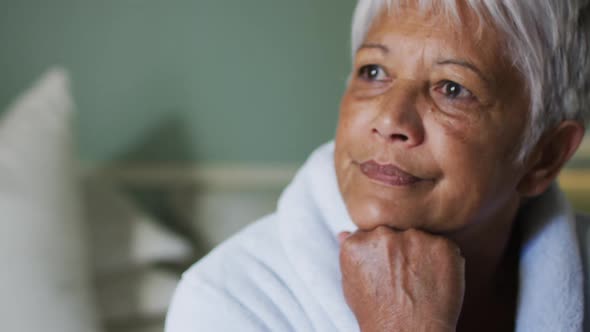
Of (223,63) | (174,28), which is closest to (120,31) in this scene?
(174,28)

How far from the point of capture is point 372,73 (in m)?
1.13

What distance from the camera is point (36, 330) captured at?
4.99ft

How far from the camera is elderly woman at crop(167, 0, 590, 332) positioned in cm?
104

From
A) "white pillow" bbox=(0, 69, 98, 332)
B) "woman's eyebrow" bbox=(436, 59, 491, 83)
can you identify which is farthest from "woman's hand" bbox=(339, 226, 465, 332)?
"white pillow" bbox=(0, 69, 98, 332)

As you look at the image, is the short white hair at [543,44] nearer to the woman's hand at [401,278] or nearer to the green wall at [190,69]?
the woman's hand at [401,278]

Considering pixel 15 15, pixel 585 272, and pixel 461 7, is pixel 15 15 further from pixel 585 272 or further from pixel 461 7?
pixel 585 272

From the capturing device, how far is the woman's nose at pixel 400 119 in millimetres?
1032

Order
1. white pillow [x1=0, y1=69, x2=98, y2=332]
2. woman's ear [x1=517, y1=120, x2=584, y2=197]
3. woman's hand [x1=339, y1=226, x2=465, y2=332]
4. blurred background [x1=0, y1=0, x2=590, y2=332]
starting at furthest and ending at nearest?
blurred background [x1=0, y1=0, x2=590, y2=332], white pillow [x1=0, y1=69, x2=98, y2=332], woman's ear [x1=517, y1=120, x2=584, y2=197], woman's hand [x1=339, y1=226, x2=465, y2=332]

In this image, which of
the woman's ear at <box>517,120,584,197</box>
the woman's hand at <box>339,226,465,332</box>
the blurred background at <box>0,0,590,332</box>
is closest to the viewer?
the woman's hand at <box>339,226,465,332</box>

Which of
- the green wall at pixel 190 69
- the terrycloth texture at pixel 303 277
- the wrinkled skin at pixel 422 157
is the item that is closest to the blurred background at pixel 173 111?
the green wall at pixel 190 69

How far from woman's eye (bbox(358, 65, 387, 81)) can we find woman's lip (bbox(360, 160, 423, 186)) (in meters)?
0.14

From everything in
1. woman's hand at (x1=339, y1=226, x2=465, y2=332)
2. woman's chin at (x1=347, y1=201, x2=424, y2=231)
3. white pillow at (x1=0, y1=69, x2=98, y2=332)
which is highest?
white pillow at (x1=0, y1=69, x2=98, y2=332)

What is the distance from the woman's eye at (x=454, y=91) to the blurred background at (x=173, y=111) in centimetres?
81

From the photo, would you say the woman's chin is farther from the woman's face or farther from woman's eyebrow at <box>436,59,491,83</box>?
woman's eyebrow at <box>436,59,491,83</box>
